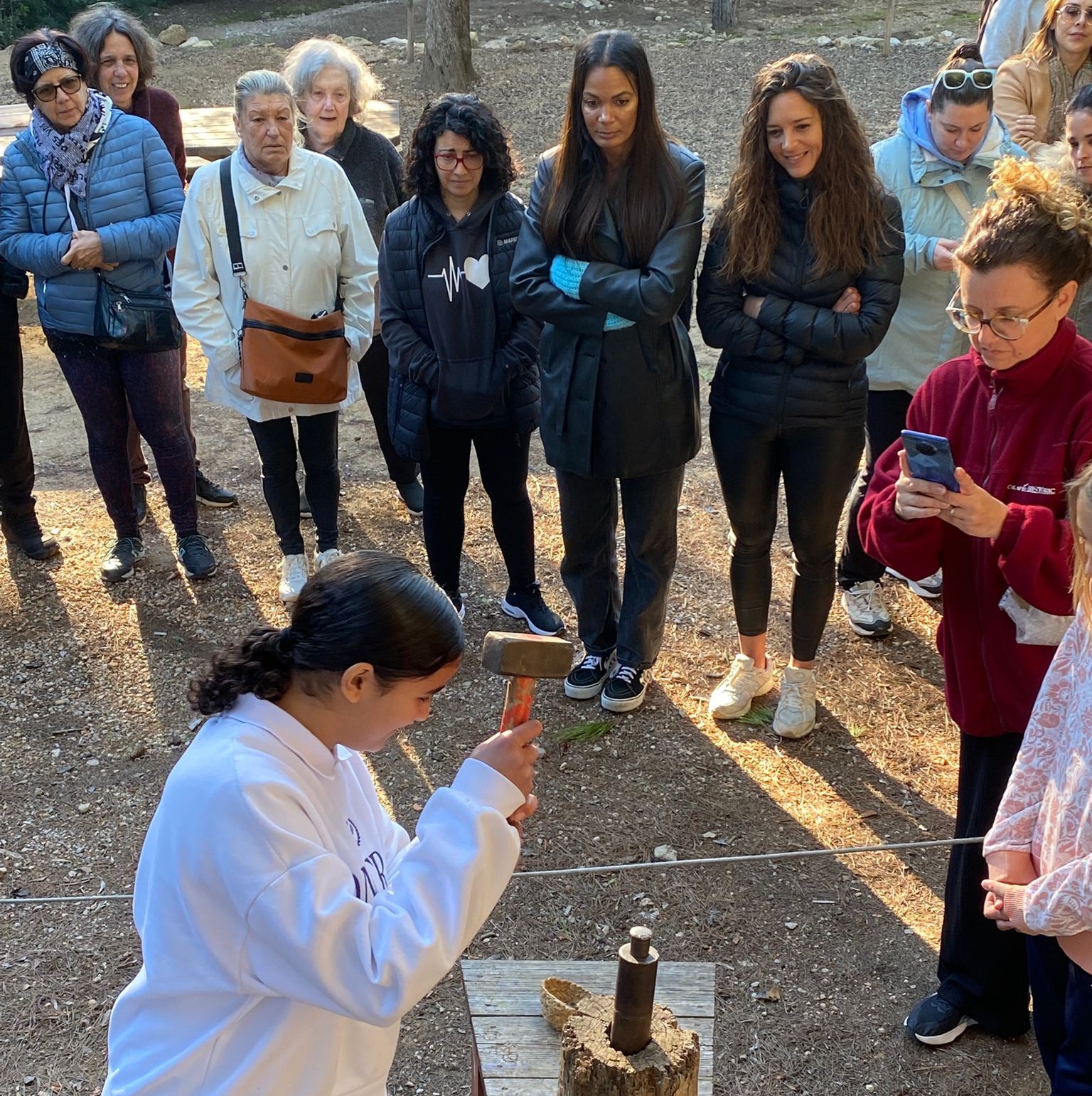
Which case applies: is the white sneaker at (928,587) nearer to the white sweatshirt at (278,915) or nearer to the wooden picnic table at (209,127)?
the white sweatshirt at (278,915)

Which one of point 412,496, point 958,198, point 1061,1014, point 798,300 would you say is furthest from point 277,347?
point 1061,1014

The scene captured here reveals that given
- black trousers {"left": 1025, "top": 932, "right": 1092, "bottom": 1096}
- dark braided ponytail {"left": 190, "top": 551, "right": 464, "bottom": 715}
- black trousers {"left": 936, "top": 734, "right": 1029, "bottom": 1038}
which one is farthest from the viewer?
black trousers {"left": 936, "top": 734, "right": 1029, "bottom": 1038}

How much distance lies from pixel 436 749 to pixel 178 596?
1483 millimetres

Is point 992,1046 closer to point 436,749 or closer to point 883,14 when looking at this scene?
point 436,749

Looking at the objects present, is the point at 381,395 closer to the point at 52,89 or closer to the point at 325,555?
the point at 325,555

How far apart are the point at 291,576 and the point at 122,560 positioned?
2.45 ft

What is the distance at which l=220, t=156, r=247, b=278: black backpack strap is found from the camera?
4324 mm

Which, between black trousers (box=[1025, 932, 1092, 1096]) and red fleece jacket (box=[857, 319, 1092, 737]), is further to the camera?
red fleece jacket (box=[857, 319, 1092, 737])

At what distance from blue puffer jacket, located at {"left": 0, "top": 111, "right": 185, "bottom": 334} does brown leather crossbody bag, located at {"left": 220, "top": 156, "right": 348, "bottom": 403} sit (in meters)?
0.34

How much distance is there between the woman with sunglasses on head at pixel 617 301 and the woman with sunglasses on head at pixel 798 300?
5.8 inches

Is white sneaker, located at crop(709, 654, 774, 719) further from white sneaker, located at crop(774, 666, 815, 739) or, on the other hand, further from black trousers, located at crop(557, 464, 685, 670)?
black trousers, located at crop(557, 464, 685, 670)

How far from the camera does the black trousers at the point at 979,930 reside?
2586 millimetres

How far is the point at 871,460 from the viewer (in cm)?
467

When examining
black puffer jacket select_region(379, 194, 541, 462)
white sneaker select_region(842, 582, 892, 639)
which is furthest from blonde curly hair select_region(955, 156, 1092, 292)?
white sneaker select_region(842, 582, 892, 639)
